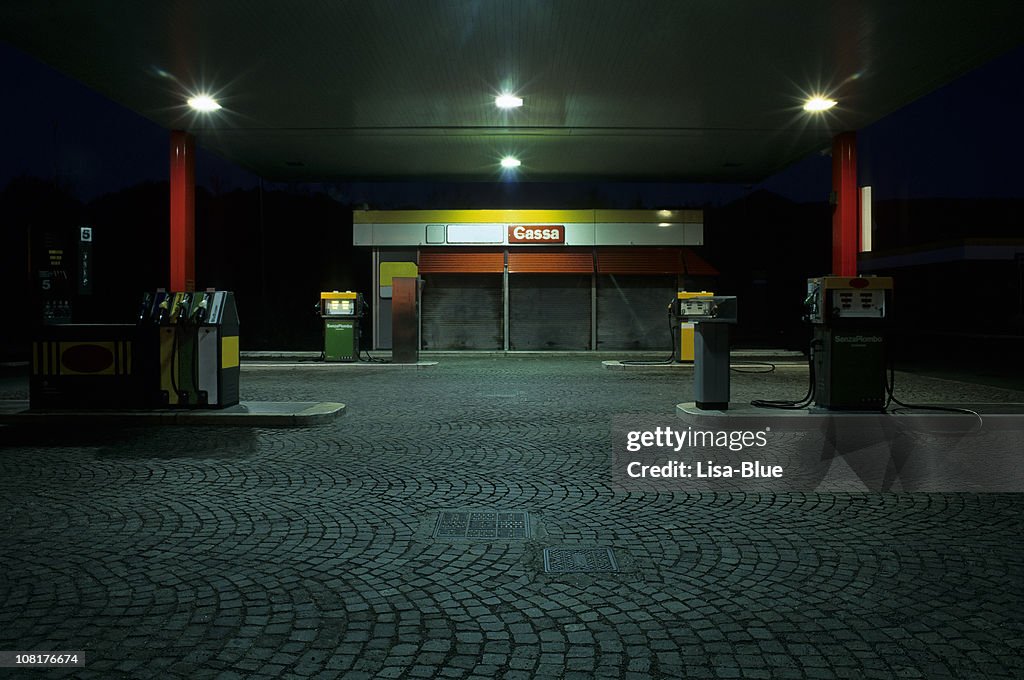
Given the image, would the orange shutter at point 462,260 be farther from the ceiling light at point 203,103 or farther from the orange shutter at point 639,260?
the ceiling light at point 203,103

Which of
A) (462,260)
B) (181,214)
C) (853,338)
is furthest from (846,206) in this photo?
(181,214)

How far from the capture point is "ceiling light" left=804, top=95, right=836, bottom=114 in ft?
51.4

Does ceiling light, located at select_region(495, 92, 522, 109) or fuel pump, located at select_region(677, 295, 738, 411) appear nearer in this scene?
fuel pump, located at select_region(677, 295, 738, 411)

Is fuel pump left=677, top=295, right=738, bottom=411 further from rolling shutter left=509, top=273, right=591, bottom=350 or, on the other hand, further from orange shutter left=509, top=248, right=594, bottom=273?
rolling shutter left=509, top=273, right=591, bottom=350

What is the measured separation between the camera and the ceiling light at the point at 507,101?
15.6 metres

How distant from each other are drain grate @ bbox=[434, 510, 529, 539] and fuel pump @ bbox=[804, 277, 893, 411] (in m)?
5.97

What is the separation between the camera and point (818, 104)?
16.1 m

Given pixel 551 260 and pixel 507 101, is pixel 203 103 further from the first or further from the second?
pixel 551 260

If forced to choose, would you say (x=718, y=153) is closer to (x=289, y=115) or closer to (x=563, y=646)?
(x=289, y=115)

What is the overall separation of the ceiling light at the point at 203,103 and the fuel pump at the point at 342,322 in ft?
18.8

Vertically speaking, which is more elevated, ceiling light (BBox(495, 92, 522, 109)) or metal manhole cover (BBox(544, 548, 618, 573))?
ceiling light (BBox(495, 92, 522, 109))

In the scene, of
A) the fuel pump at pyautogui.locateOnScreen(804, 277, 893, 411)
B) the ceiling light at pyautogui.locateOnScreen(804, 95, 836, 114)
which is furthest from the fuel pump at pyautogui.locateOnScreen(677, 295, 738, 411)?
the ceiling light at pyautogui.locateOnScreen(804, 95, 836, 114)

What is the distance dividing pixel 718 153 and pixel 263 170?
14.7 meters

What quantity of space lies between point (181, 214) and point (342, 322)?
4.93 m
